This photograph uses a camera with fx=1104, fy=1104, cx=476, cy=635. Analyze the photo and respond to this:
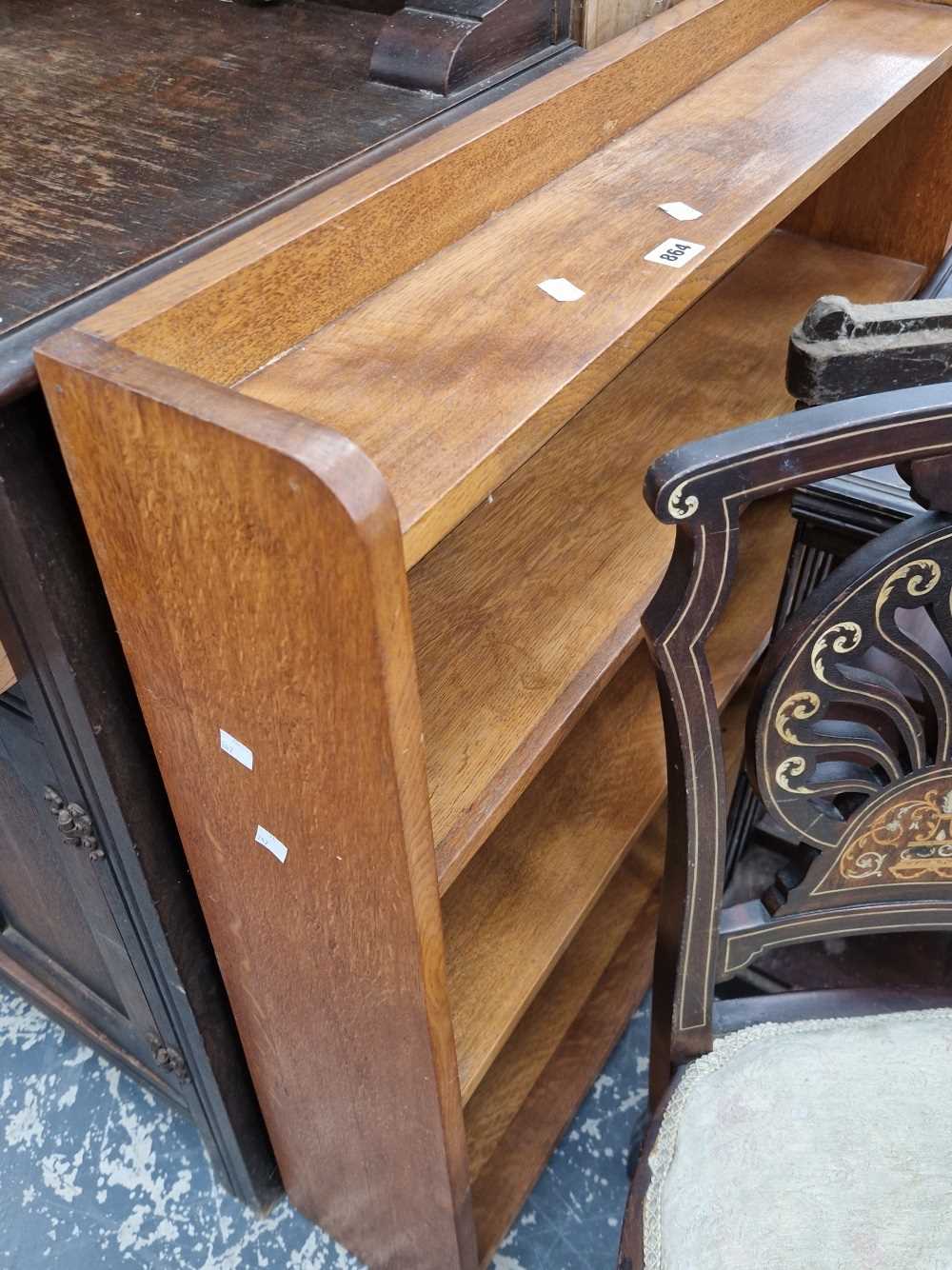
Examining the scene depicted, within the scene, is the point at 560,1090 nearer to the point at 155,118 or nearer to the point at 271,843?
the point at 271,843

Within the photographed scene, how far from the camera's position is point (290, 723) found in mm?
576


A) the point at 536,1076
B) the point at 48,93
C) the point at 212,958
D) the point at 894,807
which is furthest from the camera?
the point at 536,1076

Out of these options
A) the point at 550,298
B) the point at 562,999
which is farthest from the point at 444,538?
the point at 562,999

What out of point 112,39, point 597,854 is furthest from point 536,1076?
point 112,39

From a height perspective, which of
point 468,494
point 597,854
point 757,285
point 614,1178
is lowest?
point 614,1178

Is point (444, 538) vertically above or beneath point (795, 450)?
beneath

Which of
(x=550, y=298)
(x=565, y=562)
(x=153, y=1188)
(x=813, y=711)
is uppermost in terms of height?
(x=550, y=298)

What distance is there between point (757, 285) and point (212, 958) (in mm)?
916

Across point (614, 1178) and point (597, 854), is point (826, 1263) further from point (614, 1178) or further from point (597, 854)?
point (614, 1178)

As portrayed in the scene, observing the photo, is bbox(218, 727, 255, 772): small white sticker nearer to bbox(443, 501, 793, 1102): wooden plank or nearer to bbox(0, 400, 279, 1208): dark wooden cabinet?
bbox(0, 400, 279, 1208): dark wooden cabinet

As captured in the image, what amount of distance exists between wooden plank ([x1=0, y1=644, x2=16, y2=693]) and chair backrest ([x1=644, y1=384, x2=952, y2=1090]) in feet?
1.29

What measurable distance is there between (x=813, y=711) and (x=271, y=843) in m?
0.33

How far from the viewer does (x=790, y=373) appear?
2.26ft

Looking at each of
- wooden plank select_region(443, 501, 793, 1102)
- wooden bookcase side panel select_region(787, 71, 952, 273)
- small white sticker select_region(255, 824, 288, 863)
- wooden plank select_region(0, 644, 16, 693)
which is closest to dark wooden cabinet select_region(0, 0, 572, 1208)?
wooden plank select_region(0, 644, 16, 693)
